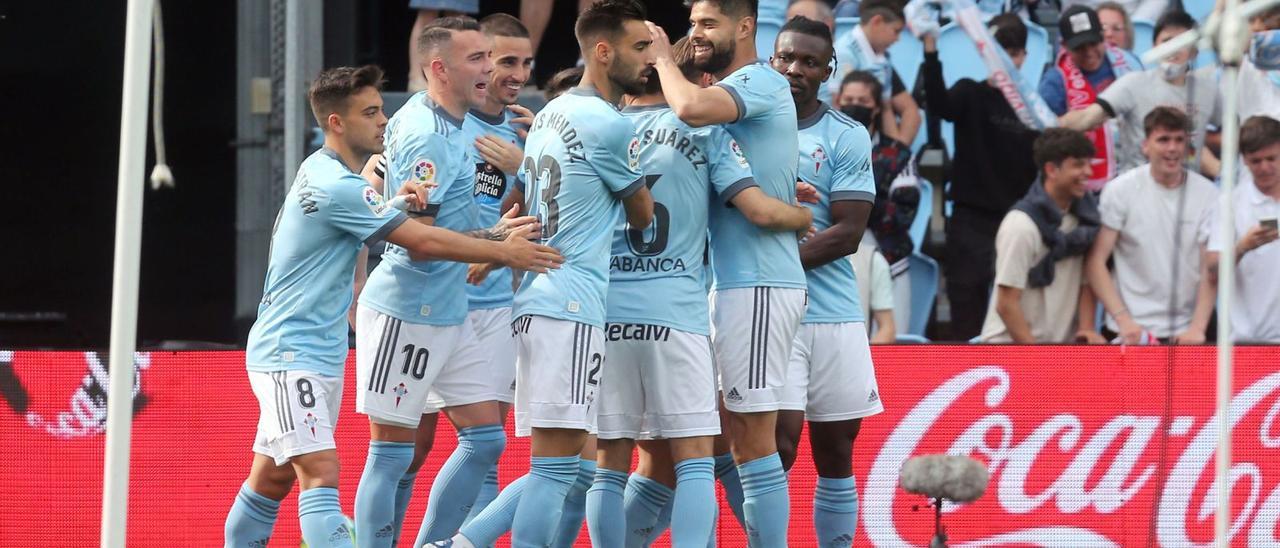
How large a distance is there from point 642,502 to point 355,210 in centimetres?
164

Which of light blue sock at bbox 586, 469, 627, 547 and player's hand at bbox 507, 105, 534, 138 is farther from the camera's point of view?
player's hand at bbox 507, 105, 534, 138

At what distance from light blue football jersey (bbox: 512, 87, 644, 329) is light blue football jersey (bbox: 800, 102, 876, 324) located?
1.27 m

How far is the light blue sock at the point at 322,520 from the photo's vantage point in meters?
5.97

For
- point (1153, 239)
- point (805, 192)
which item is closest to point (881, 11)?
point (1153, 239)

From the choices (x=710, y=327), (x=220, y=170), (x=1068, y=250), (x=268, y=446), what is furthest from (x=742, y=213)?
(x=220, y=170)

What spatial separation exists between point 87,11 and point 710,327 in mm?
7355

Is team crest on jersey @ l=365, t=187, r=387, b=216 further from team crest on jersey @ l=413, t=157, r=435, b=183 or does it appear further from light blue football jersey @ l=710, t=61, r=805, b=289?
light blue football jersey @ l=710, t=61, r=805, b=289

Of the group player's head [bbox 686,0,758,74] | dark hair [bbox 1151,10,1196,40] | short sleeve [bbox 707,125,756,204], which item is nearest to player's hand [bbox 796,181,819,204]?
short sleeve [bbox 707,125,756,204]

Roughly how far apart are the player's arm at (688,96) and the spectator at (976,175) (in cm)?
369

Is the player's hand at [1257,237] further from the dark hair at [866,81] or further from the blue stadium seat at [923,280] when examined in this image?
the dark hair at [866,81]

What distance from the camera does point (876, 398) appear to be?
711cm

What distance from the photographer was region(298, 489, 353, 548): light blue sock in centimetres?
597

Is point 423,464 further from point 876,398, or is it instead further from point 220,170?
point 220,170

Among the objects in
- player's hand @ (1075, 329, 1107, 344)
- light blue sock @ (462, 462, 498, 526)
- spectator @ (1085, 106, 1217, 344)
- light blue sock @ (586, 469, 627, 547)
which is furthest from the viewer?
spectator @ (1085, 106, 1217, 344)
